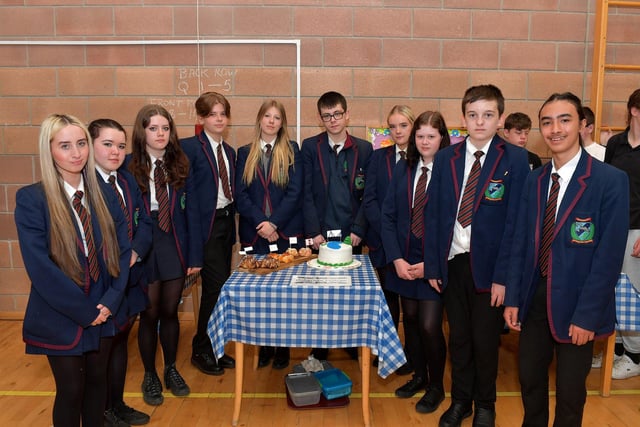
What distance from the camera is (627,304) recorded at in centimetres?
254

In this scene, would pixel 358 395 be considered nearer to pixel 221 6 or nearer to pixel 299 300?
pixel 299 300

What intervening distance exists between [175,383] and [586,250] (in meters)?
2.17

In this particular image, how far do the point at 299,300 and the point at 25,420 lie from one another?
156cm

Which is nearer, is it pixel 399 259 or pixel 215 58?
pixel 399 259

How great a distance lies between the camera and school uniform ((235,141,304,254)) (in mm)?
3086

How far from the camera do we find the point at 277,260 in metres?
2.68

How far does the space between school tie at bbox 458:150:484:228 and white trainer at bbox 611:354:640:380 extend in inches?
63.4

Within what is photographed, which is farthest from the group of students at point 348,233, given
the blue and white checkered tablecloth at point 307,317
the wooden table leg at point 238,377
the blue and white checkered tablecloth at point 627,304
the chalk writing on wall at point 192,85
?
the chalk writing on wall at point 192,85

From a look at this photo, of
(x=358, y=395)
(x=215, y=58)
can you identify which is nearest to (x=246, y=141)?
(x=215, y=58)

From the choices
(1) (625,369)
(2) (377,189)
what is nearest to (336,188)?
(2) (377,189)

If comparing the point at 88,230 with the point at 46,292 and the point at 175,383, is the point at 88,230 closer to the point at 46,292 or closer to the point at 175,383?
the point at 46,292

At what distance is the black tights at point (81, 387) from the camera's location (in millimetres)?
1907

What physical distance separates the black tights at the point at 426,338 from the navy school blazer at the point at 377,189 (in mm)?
427

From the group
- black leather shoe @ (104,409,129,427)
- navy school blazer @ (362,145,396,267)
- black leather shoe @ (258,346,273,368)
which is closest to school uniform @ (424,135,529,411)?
navy school blazer @ (362,145,396,267)
